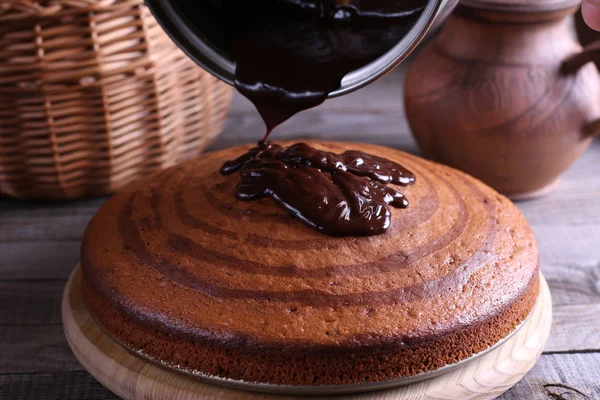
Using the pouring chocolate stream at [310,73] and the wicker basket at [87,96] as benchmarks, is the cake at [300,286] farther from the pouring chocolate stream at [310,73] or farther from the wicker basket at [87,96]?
the wicker basket at [87,96]

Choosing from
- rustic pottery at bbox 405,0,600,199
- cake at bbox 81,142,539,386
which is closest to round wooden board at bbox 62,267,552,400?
cake at bbox 81,142,539,386

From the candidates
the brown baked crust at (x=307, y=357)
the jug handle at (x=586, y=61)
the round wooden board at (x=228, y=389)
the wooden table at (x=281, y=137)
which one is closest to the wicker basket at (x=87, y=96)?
the wooden table at (x=281, y=137)

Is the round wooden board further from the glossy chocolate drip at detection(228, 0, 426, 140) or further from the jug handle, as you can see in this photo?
the jug handle

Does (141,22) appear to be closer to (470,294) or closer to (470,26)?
(470,26)

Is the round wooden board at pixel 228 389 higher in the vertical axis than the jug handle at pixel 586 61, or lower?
lower

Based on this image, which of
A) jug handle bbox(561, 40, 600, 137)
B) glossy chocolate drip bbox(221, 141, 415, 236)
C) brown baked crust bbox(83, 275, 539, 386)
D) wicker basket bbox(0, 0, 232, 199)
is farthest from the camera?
jug handle bbox(561, 40, 600, 137)

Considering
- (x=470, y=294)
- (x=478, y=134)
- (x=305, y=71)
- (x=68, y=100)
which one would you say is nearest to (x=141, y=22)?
(x=68, y=100)
